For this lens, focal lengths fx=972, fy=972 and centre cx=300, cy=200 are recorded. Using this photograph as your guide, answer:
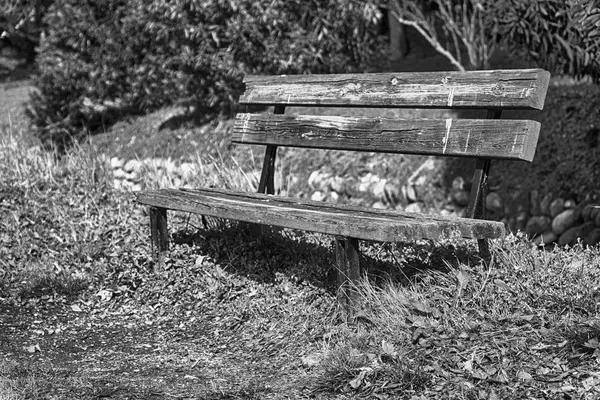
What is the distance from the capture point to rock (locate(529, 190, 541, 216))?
7738mm

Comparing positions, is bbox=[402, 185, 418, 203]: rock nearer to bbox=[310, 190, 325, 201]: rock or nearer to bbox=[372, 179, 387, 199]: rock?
bbox=[372, 179, 387, 199]: rock

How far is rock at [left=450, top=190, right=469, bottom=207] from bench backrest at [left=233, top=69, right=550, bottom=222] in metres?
2.48

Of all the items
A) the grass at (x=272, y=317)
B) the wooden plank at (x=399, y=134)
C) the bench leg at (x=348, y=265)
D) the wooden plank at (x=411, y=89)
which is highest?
the wooden plank at (x=411, y=89)

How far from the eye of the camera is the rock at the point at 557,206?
757 cm

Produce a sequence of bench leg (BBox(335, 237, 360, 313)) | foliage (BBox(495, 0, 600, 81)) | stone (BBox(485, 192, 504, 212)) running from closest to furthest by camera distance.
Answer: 1. bench leg (BBox(335, 237, 360, 313))
2. foliage (BBox(495, 0, 600, 81))
3. stone (BBox(485, 192, 504, 212))

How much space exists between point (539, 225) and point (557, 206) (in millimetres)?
209

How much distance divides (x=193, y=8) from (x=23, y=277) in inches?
183

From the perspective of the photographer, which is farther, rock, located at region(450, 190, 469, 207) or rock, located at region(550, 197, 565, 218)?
rock, located at region(450, 190, 469, 207)

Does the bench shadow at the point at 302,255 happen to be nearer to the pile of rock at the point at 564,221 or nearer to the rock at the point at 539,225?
the pile of rock at the point at 564,221

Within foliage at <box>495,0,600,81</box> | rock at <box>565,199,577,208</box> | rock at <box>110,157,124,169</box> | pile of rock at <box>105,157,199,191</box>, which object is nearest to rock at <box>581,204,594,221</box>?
rock at <box>565,199,577,208</box>

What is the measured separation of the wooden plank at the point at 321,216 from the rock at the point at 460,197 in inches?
110

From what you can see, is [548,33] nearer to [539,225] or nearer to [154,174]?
[539,225]

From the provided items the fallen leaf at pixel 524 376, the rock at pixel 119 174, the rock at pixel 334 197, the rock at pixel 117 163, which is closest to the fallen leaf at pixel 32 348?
the fallen leaf at pixel 524 376

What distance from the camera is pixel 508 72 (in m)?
4.79
